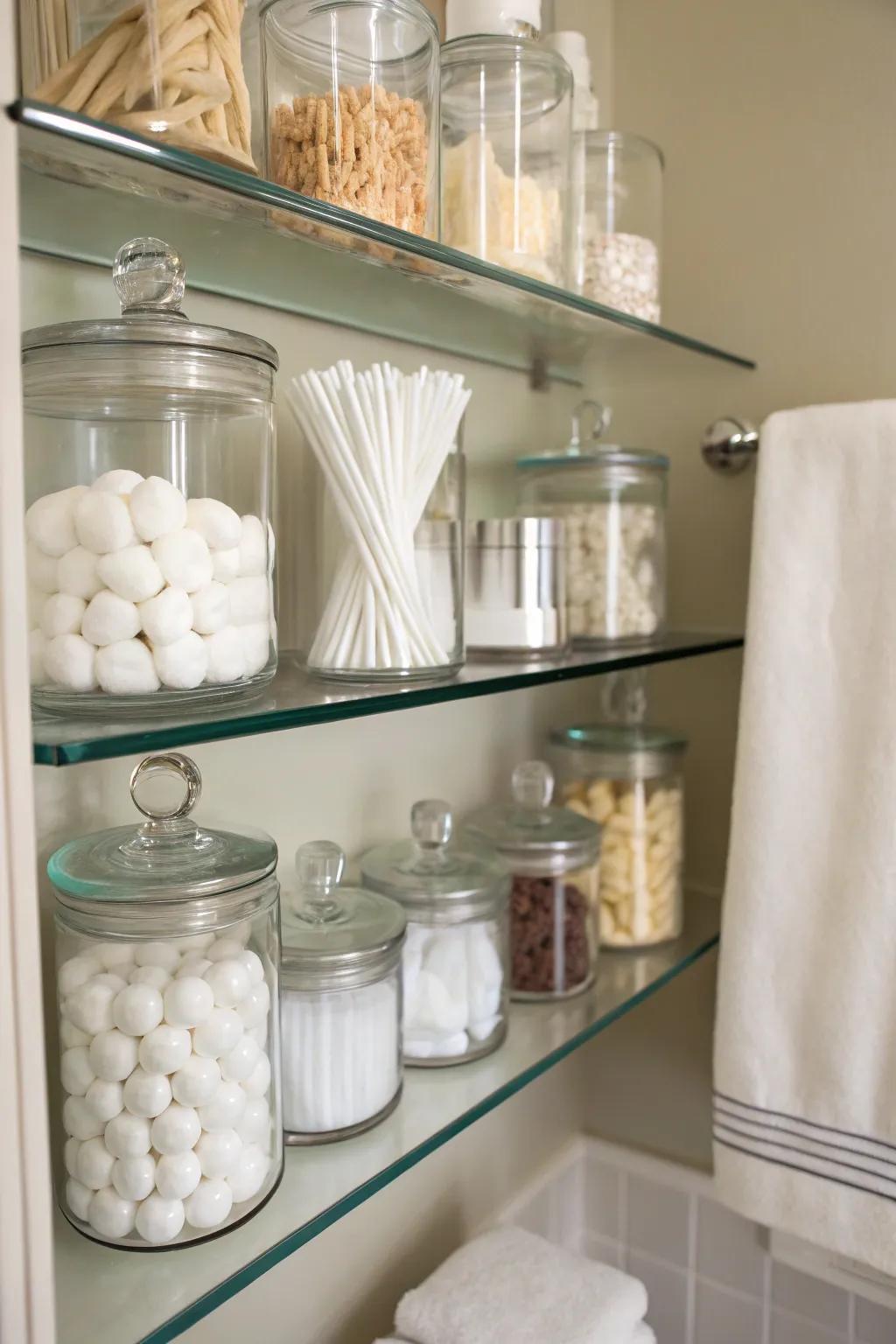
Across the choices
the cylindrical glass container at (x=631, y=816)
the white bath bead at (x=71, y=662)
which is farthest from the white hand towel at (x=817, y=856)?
the white bath bead at (x=71, y=662)

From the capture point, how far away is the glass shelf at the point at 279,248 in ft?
1.61

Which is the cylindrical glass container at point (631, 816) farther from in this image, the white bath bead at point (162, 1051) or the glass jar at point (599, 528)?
the white bath bead at point (162, 1051)

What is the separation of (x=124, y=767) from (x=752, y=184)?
78 cm

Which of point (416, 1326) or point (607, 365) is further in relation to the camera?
point (607, 365)

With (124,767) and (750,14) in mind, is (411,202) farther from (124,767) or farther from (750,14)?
(750,14)

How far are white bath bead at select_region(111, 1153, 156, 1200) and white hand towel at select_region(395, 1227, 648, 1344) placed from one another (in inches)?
13.9

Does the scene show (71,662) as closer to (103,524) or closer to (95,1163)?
(103,524)

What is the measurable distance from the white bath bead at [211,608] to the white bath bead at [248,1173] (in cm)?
28

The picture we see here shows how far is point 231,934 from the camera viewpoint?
1.94 ft

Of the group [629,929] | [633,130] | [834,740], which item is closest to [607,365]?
[633,130]

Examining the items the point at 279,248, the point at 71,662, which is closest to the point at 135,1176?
the point at 71,662

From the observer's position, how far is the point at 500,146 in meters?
0.77

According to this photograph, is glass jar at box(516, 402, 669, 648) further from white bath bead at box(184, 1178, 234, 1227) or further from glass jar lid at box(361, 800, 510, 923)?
white bath bead at box(184, 1178, 234, 1227)

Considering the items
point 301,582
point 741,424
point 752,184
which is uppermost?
point 752,184
